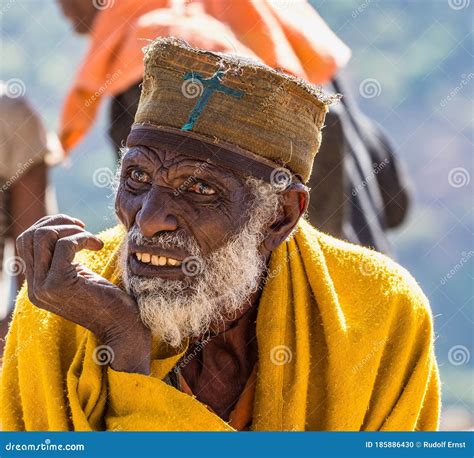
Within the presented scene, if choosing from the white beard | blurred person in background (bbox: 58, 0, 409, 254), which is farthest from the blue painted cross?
blurred person in background (bbox: 58, 0, 409, 254)

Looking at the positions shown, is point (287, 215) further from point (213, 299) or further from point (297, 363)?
point (297, 363)

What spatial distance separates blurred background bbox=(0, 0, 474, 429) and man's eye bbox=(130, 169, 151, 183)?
5.09m

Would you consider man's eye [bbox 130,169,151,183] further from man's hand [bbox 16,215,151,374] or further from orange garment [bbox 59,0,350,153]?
orange garment [bbox 59,0,350,153]

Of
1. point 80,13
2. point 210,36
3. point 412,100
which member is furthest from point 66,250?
point 412,100

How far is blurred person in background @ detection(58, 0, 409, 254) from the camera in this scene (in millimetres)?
5332

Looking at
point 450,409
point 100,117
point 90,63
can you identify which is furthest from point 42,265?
point 450,409

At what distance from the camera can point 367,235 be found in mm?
5895

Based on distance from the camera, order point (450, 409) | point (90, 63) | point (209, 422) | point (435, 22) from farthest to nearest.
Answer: point (435, 22), point (450, 409), point (90, 63), point (209, 422)

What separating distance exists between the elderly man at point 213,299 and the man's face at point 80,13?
7.69ft

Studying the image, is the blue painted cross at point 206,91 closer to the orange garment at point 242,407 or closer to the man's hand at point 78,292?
the man's hand at point 78,292

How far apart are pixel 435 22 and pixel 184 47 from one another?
699 cm

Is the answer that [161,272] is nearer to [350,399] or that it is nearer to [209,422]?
[209,422]

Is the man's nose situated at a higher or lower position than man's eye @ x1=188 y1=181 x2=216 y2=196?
lower

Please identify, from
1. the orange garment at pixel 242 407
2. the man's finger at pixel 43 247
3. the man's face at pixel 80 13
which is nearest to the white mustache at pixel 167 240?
the man's finger at pixel 43 247
